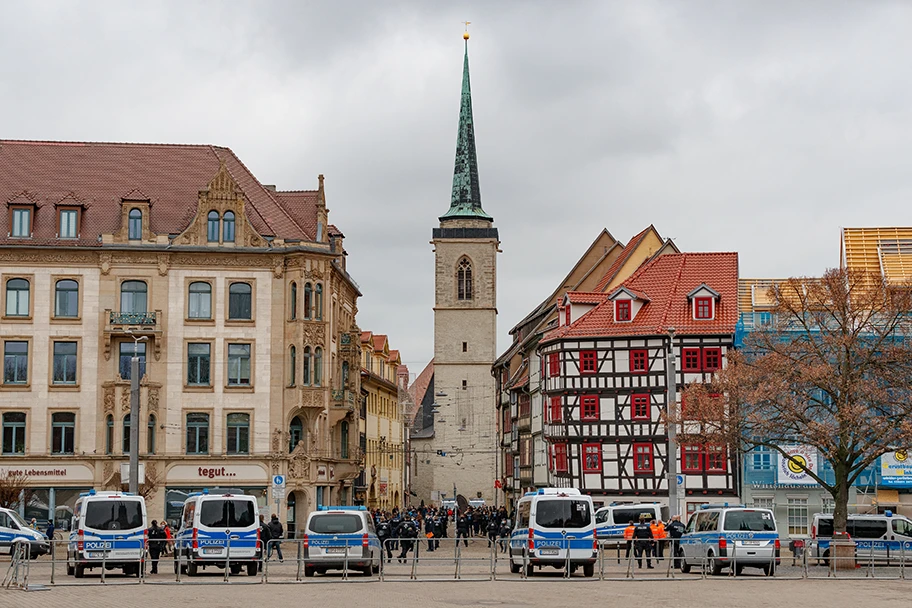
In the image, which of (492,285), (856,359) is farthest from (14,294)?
(492,285)

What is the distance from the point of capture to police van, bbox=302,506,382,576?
113ft

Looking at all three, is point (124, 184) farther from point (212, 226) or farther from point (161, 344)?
point (161, 344)

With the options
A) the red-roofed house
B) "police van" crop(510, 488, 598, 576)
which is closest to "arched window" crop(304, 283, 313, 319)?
the red-roofed house

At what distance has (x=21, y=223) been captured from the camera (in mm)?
63719

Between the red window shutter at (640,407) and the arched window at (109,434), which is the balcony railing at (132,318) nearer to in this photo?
the arched window at (109,434)

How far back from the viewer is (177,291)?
209 feet

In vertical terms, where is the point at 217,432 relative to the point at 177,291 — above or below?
below

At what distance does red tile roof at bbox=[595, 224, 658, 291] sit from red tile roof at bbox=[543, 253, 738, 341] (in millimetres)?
4635

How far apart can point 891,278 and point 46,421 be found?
36.5 m

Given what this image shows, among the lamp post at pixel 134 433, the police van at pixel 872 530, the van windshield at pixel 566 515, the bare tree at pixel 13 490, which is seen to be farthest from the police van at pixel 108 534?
the bare tree at pixel 13 490

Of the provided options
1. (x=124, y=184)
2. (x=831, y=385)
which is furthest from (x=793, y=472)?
(x=124, y=184)

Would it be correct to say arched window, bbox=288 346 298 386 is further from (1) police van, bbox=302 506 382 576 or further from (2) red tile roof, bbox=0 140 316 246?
(1) police van, bbox=302 506 382 576

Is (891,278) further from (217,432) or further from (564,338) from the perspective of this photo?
(217,432)

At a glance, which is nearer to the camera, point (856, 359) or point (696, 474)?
point (856, 359)
